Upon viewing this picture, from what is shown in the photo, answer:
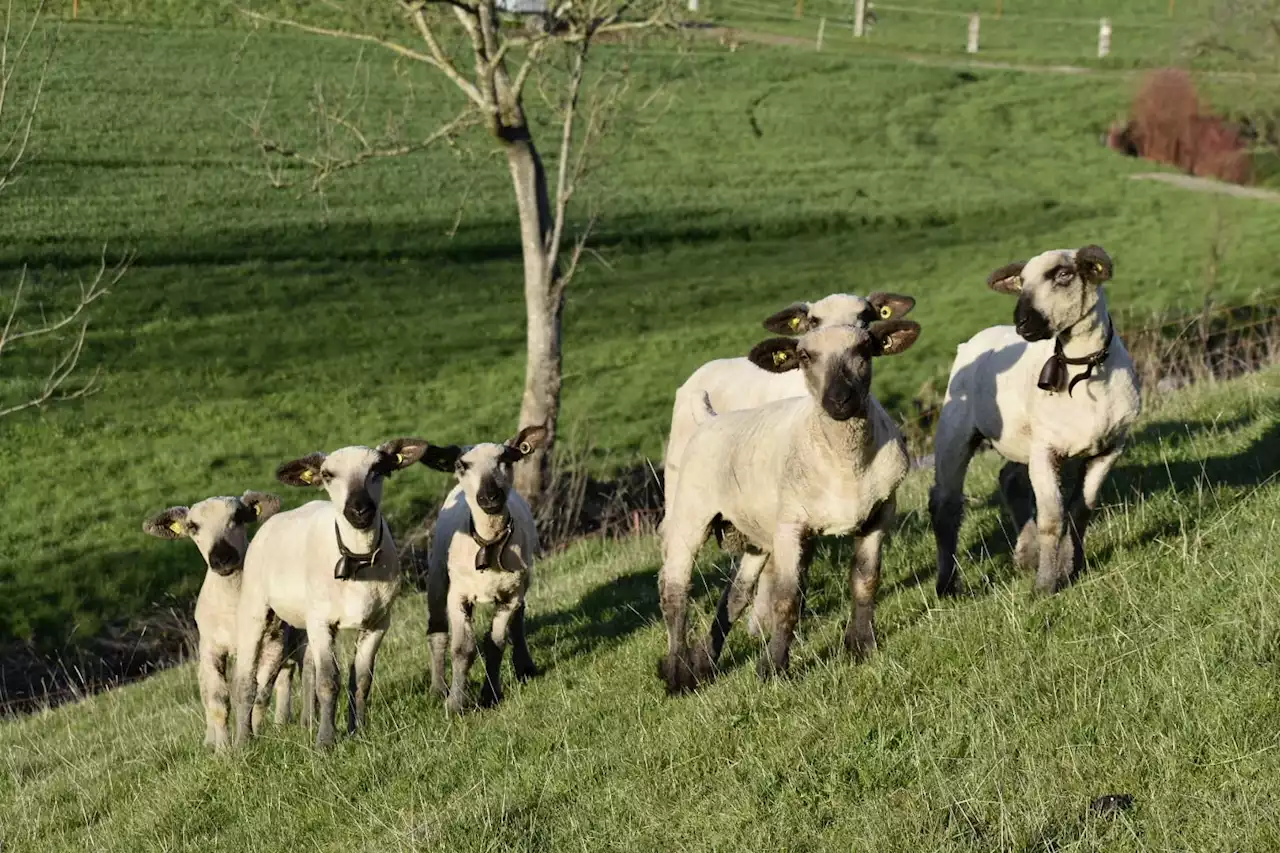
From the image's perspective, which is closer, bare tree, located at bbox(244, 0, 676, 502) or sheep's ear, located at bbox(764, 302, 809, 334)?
sheep's ear, located at bbox(764, 302, 809, 334)

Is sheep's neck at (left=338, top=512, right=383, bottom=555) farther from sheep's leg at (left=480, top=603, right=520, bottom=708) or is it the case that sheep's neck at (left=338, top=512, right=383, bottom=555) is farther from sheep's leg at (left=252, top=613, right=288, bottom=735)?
sheep's leg at (left=252, top=613, right=288, bottom=735)

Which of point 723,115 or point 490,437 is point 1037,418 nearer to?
point 490,437

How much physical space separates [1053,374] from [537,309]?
40.7 feet

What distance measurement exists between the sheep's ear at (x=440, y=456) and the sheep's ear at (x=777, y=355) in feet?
8.07

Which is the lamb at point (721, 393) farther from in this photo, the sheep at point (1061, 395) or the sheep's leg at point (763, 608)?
the sheep's leg at point (763, 608)

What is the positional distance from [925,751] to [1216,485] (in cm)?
482

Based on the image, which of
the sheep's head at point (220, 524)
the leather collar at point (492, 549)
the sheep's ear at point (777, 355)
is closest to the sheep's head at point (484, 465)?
the leather collar at point (492, 549)

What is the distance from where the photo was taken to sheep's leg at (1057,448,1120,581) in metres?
9.04

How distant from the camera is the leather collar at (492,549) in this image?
32.5ft

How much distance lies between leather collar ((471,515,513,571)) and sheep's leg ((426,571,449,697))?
2.73 feet

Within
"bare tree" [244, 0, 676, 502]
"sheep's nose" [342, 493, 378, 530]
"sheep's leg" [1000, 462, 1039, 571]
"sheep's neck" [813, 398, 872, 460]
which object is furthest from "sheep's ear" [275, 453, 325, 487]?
"bare tree" [244, 0, 676, 502]

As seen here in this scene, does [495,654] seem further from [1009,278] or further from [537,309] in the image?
[537,309]

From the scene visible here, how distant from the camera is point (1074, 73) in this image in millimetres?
69250

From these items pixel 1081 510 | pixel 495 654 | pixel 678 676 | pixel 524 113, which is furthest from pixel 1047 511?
pixel 524 113
